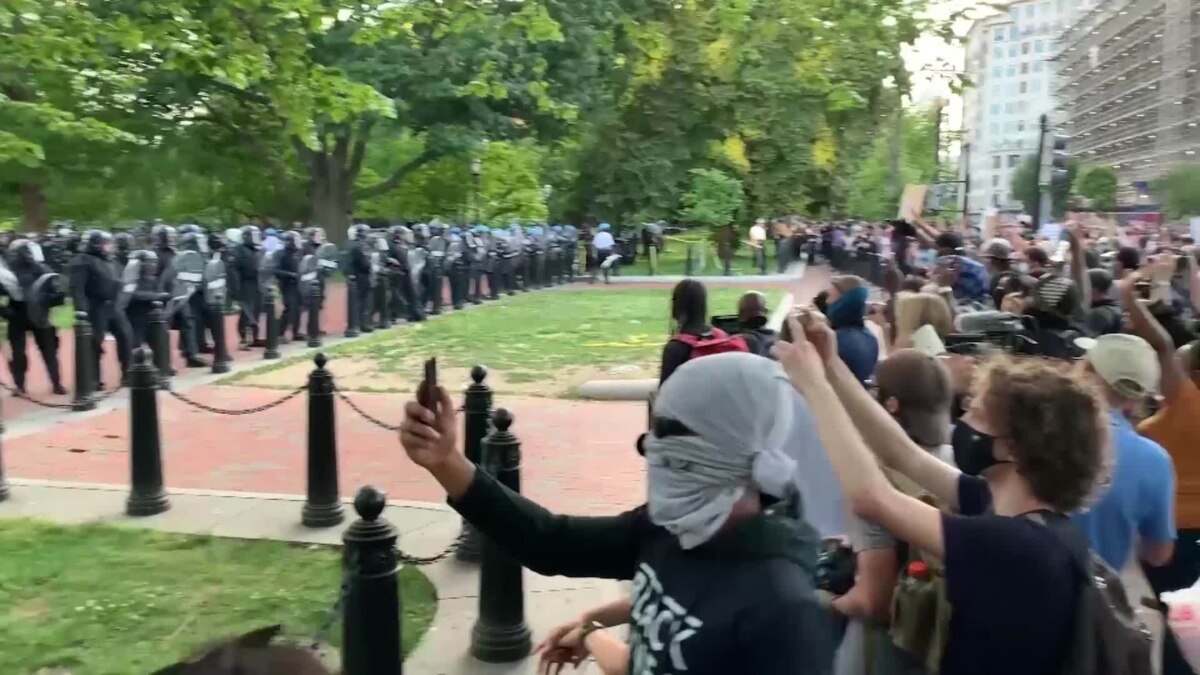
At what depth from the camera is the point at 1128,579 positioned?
337 centimetres

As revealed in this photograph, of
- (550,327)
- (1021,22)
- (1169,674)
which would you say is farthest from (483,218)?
(1021,22)

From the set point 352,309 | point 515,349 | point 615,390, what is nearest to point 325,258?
point 352,309

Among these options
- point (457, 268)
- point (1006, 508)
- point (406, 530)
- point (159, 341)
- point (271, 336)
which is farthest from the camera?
point (457, 268)

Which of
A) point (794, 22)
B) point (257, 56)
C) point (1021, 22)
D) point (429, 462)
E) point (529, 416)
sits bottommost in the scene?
point (529, 416)

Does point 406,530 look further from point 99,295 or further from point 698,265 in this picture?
point 698,265

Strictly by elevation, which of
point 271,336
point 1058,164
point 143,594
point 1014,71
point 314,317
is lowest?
point 143,594

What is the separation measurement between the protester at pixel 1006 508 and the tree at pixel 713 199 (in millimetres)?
37333

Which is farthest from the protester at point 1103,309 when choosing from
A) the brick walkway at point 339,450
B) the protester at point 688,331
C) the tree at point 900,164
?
the tree at point 900,164

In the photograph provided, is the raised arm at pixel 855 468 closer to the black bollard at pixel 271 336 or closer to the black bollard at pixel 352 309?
the black bollard at pixel 271 336

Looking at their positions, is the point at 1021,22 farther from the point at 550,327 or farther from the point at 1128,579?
the point at 1128,579

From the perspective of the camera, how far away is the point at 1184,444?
14.3 ft

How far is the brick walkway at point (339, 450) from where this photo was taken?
876 cm

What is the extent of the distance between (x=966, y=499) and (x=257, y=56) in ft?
25.8

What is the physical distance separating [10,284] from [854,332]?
34.1 ft
